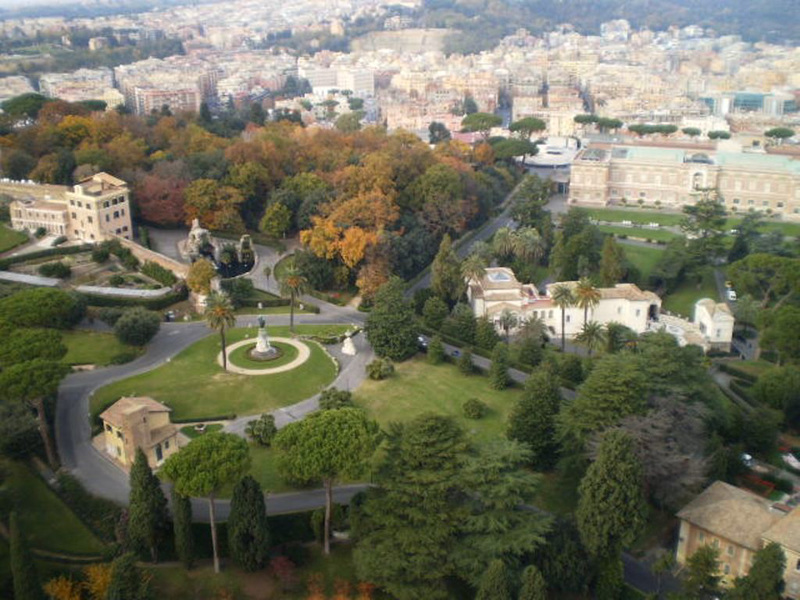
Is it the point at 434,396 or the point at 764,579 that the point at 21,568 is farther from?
the point at 764,579

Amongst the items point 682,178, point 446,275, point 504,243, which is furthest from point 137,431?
point 682,178

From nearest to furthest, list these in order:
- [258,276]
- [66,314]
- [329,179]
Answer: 1. [66,314]
2. [258,276]
3. [329,179]

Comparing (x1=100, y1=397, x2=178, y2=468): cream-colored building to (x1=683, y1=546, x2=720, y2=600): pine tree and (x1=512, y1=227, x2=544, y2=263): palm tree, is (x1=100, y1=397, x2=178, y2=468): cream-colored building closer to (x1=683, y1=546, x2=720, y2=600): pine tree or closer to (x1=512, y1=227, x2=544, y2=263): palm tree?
(x1=683, y1=546, x2=720, y2=600): pine tree

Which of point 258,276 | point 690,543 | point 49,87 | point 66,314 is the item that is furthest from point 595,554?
point 49,87

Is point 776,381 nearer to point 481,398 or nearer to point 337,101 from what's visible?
point 481,398

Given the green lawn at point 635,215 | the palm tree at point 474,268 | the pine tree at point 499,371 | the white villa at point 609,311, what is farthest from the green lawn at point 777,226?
the pine tree at point 499,371

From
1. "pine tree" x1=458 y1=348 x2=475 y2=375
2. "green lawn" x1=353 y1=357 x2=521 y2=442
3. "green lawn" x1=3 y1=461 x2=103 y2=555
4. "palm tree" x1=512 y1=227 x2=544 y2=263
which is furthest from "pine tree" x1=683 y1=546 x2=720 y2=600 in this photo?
"palm tree" x1=512 y1=227 x2=544 y2=263
